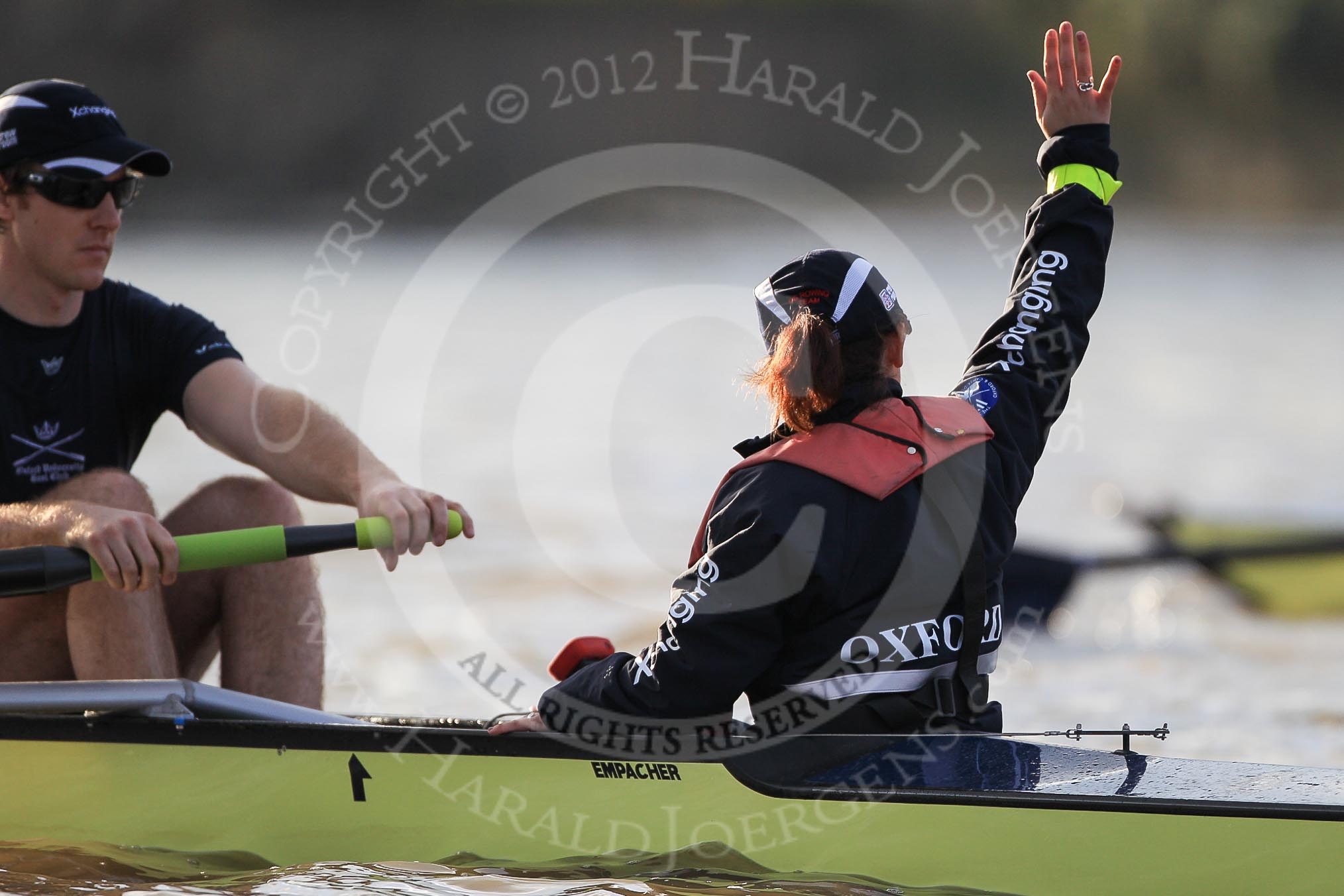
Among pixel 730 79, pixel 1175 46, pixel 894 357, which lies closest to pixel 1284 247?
pixel 1175 46

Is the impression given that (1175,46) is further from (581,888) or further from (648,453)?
(581,888)

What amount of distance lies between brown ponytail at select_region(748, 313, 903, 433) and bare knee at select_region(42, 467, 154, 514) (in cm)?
154

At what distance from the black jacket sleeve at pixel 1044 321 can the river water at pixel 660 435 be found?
0.90m

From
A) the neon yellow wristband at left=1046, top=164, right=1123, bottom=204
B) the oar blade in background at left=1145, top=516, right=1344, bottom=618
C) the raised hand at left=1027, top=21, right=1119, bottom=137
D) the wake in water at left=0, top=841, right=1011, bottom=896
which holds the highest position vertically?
the raised hand at left=1027, top=21, right=1119, bottom=137

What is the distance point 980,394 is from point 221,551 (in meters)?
1.63

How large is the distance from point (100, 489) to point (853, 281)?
182 cm

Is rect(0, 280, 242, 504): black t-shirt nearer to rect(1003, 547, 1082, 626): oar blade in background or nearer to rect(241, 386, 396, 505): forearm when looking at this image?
rect(241, 386, 396, 505): forearm

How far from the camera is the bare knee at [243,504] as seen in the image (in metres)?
3.50

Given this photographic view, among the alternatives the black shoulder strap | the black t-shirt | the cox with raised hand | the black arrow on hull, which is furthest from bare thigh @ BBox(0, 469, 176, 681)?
the black shoulder strap

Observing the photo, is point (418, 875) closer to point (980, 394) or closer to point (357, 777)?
point (357, 777)

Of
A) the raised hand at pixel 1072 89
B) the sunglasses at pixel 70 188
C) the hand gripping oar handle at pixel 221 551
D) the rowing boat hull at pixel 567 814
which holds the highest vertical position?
the raised hand at pixel 1072 89

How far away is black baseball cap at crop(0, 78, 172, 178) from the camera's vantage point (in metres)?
3.42

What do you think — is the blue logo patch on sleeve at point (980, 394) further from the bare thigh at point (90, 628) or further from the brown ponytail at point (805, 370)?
the bare thigh at point (90, 628)

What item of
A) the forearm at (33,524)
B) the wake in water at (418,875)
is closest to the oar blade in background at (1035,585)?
the wake in water at (418,875)
